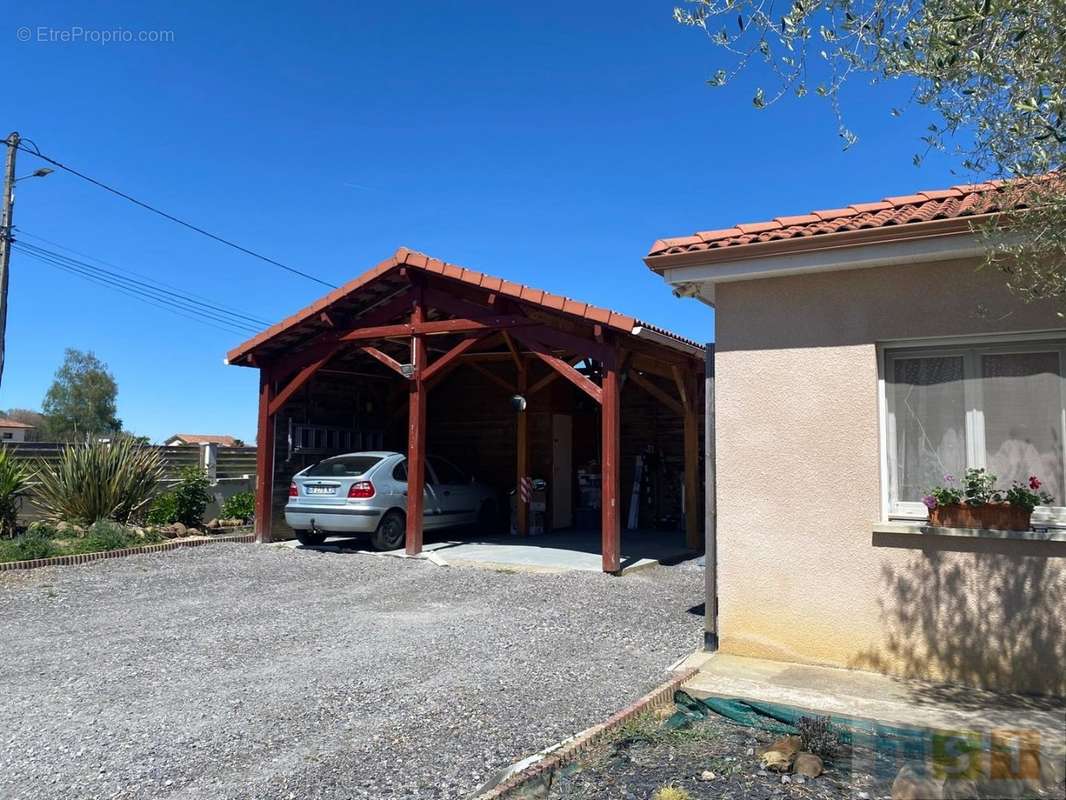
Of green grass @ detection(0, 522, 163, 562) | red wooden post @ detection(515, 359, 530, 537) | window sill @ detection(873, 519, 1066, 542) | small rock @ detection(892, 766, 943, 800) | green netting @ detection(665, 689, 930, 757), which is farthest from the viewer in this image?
red wooden post @ detection(515, 359, 530, 537)

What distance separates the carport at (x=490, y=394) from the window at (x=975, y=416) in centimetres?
467

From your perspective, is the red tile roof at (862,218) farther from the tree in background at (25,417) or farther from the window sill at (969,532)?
the tree in background at (25,417)

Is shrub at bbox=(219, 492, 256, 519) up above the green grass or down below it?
above

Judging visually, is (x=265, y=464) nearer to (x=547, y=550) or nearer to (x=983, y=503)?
(x=547, y=550)

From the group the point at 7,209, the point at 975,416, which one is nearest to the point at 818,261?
the point at 975,416

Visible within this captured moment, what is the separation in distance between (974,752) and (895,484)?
2.06 meters

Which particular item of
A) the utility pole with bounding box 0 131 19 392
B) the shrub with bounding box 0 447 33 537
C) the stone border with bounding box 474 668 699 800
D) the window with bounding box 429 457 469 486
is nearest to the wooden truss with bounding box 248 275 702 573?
the window with bounding box 429 457 469 486

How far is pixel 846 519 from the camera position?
5480 mm

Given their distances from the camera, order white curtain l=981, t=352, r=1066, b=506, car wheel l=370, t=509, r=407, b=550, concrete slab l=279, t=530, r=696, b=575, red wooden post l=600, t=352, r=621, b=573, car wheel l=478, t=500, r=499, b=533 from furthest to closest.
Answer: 1. car wheel l=478, t=500, r=499, b=533
2. car wheel l=370, t=509, r=407, b=550
3. concrete slab l=279, t=530, r=696, b=575
4. red wooden post l=600, t=352, r=621, b=573
5. white curtain l=981, t=352, r=1066, b=506

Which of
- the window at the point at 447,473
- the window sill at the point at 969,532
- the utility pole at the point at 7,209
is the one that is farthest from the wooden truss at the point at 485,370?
the utility pole at the point at 7,209

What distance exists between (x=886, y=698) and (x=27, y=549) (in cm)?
1051

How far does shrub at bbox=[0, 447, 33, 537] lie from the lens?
11.9 m

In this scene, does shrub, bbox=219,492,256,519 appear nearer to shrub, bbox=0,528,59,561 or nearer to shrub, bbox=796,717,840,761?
shrub, bbox=0,528,59,561

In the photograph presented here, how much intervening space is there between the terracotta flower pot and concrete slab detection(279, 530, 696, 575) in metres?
5.59
